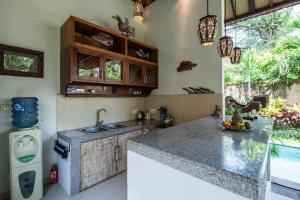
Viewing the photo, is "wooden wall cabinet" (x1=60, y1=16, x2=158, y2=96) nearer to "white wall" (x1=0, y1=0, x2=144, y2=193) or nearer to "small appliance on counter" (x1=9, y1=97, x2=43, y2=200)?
"white wall" (x1=0, y1=0, x2=144, y2=193)

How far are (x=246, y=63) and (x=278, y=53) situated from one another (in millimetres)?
565

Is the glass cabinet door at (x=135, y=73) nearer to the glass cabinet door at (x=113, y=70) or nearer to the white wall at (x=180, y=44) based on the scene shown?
the glass cabinet door at (x=113, y=70)

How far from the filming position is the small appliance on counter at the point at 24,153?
1774 millimetres

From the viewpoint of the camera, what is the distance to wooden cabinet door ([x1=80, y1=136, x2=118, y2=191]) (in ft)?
6.98

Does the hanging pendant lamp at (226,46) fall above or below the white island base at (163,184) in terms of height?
above

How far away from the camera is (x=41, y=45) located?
2.22 meters

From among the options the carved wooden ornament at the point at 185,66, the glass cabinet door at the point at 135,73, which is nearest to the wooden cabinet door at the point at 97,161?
the glass cabinet door at the point at 135,73

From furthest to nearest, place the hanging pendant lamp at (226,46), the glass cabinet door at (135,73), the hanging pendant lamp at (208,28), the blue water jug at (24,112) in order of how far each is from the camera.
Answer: the glass cabinet door at (135,73), the blue water jug at (24,112), the hanging pendant lamp at (226,46), the hanging pendant lamp at (208,28)

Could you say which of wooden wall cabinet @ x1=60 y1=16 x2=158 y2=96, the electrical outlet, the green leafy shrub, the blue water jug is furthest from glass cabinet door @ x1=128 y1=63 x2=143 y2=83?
the green leafy shrub

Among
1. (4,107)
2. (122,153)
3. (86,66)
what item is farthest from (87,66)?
(122,153)

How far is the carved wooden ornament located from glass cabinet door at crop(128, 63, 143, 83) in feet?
2.38

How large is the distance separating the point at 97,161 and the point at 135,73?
5.28ft

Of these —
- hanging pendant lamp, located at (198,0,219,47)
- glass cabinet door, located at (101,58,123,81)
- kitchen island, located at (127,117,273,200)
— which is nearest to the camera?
kitchen island, located at (127,117,273,200)

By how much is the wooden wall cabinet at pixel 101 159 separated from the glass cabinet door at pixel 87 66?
3.12 ft
